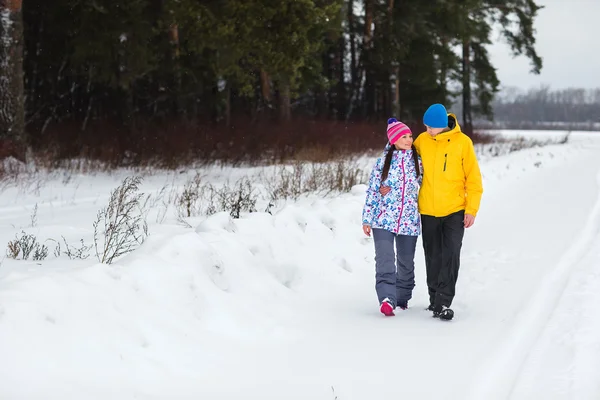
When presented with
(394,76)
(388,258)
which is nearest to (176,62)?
(394,76)

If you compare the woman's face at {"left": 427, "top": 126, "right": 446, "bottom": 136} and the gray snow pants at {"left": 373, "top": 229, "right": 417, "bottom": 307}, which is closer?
the woman's face at {"left": 427, "top": 126, "right": 446, "bottom": 136}

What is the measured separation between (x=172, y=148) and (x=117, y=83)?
488cm

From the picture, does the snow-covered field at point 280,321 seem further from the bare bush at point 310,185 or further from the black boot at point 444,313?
the bare bush at point 310,185

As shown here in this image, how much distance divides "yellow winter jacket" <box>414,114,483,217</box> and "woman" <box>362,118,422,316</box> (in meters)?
0.14

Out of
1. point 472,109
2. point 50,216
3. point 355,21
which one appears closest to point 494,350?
point 50,216

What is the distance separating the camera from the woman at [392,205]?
5168 millimetres

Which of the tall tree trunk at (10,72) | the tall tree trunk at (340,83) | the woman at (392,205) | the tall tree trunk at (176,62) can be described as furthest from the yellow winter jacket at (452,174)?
the tall tree trunk at (340,83)

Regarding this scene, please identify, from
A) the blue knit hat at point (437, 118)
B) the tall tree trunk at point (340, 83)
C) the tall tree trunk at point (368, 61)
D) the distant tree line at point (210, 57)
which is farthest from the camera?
the tall tree trunk at point (340, 83)

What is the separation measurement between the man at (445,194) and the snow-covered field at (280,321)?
14.1 inches

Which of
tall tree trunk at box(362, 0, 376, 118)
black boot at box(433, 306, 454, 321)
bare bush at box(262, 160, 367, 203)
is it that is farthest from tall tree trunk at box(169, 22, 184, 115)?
black boot at box(433, 306, 454, 321)

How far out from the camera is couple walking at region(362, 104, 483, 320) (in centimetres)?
506

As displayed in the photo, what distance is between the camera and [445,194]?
5078mm

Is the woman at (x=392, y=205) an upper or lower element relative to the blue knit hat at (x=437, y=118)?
lower

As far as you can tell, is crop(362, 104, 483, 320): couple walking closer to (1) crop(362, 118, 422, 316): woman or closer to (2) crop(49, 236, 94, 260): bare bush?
(1) crop(362, 118, 422, 316): woman
